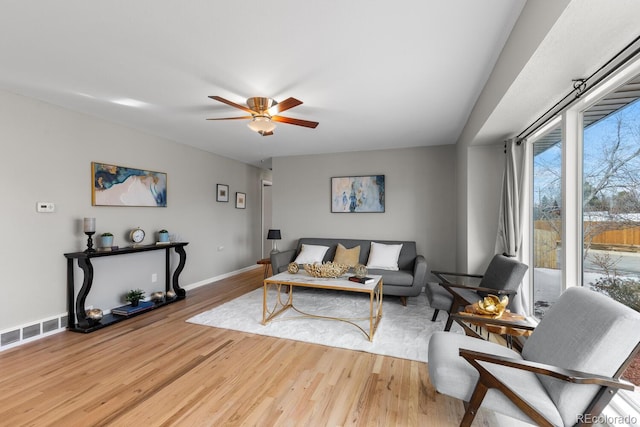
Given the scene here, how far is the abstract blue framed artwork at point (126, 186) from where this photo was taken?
3342 mm

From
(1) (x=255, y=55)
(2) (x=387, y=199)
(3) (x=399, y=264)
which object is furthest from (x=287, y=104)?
(3) (x=399, y=264)

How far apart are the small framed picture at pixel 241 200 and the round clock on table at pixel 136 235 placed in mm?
2282

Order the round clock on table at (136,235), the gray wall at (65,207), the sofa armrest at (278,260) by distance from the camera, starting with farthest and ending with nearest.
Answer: the sofa armrest at (278,260), the round clock on table at (136,235), the gray wall at (65,207)

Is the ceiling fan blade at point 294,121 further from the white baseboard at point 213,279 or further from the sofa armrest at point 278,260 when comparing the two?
the white baseboard at point 213,279

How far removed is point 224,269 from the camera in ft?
18.1

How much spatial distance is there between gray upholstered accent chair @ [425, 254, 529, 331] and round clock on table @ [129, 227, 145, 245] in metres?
→ 3.77

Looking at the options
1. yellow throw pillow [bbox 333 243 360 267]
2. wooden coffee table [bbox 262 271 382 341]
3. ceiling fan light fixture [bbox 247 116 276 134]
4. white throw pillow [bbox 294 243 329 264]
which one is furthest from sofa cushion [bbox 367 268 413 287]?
ceiling fan light fixture [bbox 247 116 276 134]

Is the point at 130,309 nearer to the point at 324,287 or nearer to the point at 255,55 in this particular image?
the point at 324,287

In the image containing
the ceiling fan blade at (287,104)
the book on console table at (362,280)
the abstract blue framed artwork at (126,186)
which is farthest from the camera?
the abstract blue framed artwork at (126,186)

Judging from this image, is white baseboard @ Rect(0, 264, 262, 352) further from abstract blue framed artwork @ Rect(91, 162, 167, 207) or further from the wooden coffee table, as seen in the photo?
the wooden coffee table

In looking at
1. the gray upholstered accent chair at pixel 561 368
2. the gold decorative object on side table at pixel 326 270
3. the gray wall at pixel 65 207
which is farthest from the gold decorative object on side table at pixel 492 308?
the gray wall at pixel 65 207

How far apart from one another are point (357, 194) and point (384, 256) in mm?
1283

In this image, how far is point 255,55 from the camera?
79.9 inches

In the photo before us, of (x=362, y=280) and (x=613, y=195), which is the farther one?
(x=362, y=280)
